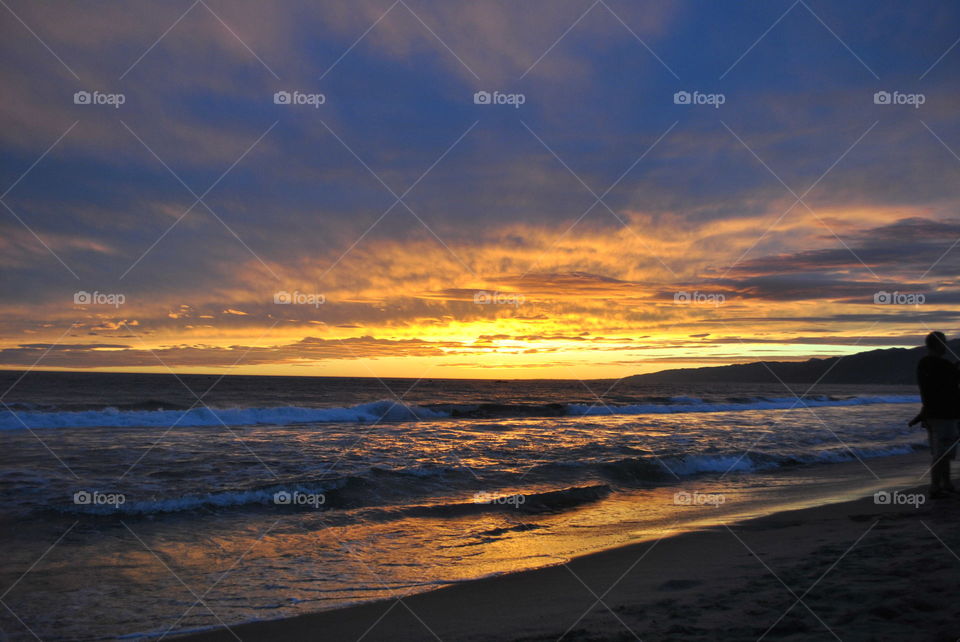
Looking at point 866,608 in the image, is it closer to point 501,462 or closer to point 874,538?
point 874,538

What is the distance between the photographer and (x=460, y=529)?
30.5 feet

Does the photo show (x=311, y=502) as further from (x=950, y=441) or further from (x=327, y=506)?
(x=950, y=441)

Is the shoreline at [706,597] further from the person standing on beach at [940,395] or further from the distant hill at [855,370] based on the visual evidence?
the distant hill at [855,370]

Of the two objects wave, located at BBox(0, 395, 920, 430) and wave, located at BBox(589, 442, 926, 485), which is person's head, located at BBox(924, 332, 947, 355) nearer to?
wave, located at BBox(589, 442, 926, 485)

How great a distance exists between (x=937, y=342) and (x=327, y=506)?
980cm

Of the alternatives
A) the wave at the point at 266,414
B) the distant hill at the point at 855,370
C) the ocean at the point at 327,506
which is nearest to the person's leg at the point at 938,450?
the ocean at the point at 327,506

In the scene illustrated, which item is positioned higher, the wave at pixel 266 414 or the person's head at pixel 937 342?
the wave at pixel 266 414

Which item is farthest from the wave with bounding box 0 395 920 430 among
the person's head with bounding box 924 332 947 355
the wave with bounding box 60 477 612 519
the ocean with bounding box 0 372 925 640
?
the person's head with bounding box 924 332 947 355

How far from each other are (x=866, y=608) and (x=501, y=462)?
11836 millimetres

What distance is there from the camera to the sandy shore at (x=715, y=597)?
430 cm

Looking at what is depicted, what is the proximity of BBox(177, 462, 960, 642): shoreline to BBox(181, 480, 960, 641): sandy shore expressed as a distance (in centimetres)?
1

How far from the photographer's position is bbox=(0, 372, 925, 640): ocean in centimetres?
628

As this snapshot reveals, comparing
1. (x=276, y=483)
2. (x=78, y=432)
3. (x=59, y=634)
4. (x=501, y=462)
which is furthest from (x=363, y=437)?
(x=59, y=634)

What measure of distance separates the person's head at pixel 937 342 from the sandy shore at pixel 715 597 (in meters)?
2.10
